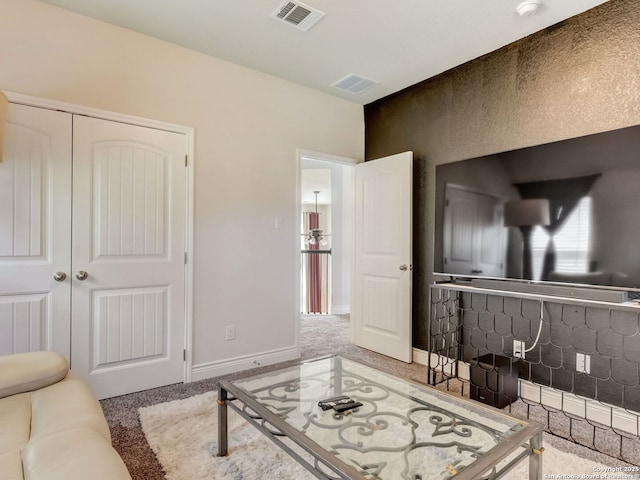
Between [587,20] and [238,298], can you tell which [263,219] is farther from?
[587,20]

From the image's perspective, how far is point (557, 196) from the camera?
2.22 metres

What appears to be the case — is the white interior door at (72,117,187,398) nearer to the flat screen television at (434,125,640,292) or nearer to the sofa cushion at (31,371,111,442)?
the sofa cushion at (31,371,111,442)

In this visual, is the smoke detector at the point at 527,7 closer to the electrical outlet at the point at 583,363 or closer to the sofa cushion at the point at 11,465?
the electrical outlet at the point at 583,363

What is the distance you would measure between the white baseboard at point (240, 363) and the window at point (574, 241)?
2.23 metres

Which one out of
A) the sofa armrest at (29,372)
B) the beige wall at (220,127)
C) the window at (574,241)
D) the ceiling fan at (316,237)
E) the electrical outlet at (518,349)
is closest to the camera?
the sofa armrest at (29,372)

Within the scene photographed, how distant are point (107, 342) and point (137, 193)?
107 cm

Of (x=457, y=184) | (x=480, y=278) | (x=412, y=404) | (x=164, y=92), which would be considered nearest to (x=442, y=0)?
(x=457, y=184)

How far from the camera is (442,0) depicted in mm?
2217

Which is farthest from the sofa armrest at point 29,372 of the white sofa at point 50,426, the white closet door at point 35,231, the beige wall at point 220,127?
the beige wall at point 220,127

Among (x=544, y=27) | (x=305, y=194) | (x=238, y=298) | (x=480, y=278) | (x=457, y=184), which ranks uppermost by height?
(x=544, y=27)

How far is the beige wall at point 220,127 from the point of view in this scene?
232 centimetres

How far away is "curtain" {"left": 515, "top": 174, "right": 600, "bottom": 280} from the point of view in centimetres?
212

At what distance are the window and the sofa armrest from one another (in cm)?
266

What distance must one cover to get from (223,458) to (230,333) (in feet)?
4.29
